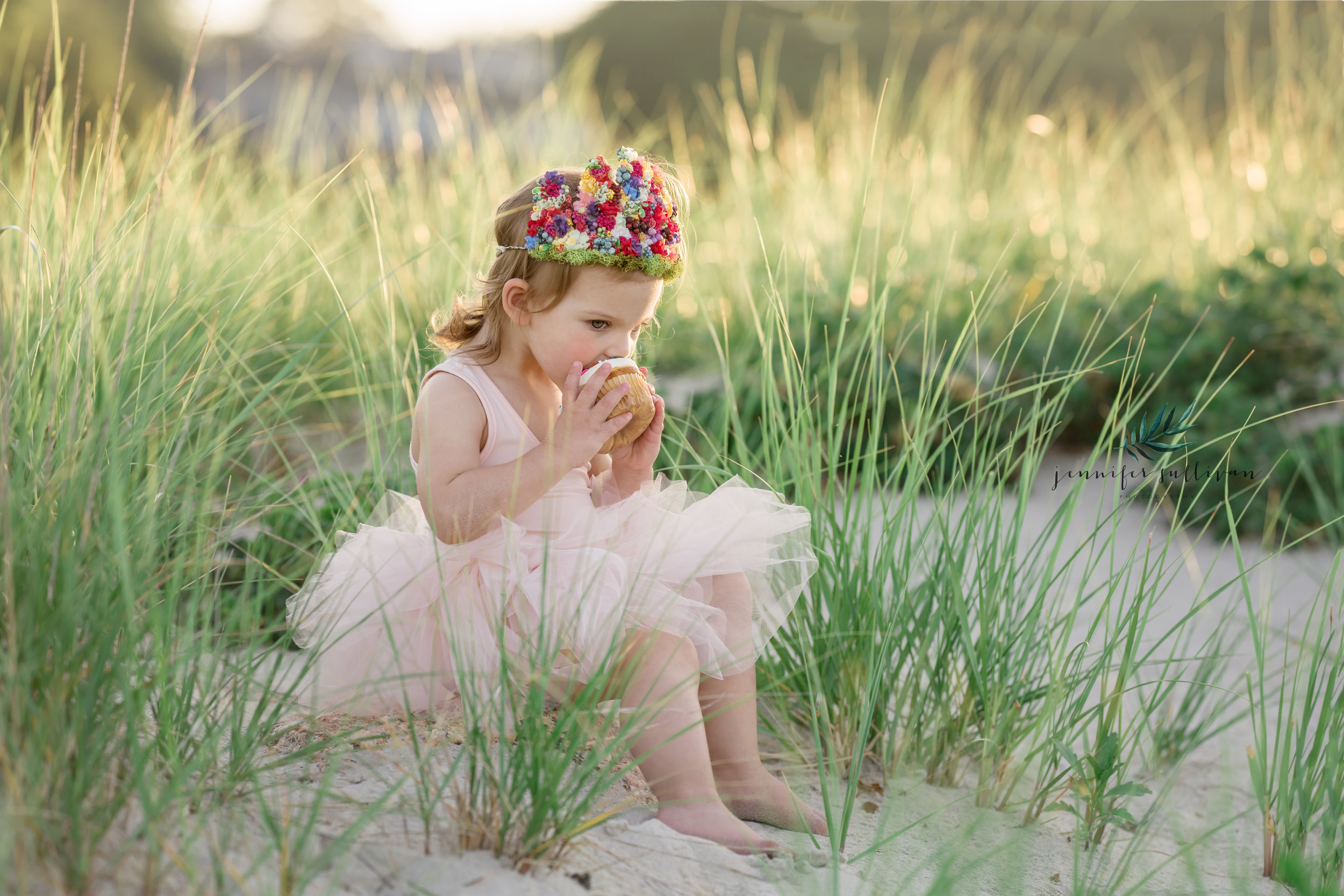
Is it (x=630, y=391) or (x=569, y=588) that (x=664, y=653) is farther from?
(x=630, y=391)

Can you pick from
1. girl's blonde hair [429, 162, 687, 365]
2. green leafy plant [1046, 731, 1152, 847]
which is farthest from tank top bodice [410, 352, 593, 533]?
green leafy plant [1046, 731, 1152, 847]

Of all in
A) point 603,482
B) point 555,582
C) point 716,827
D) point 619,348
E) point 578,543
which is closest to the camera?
point 716,827

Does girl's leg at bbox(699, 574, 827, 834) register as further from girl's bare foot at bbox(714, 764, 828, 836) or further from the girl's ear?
the girl's ear

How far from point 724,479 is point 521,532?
688 millimetres

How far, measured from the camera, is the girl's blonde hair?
1.91m

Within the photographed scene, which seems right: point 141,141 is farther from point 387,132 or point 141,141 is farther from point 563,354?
point 387,132

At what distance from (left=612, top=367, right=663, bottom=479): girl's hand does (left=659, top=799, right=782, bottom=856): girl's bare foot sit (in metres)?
0.64

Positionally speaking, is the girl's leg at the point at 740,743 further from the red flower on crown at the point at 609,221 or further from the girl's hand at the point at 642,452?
the red flower on crown at the point at 609,221

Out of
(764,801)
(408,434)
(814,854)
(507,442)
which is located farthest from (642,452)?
(408,434)

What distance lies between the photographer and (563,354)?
1.89 m

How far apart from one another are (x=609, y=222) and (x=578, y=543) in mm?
582

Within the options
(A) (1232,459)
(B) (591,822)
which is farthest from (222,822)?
(A) (1232,459)

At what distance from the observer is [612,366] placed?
1.79 m

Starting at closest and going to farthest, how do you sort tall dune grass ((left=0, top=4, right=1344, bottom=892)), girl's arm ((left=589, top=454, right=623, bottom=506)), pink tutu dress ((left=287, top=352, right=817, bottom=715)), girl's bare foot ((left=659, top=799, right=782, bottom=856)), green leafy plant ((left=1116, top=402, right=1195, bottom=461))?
tall dune grass ((left=0, top=4, right=1344, bottom=892)) < girl's bare foot ((left=659, top=799, right=782, bottom=856)) < pink tutu dress ((left=287, top=352, right=817, bottom=715)) < green leafy plant ((left=1116, top=402, right=1195, bottom=461)) < girl's arm ((left=589, top=454, right=623, bottom=506))
